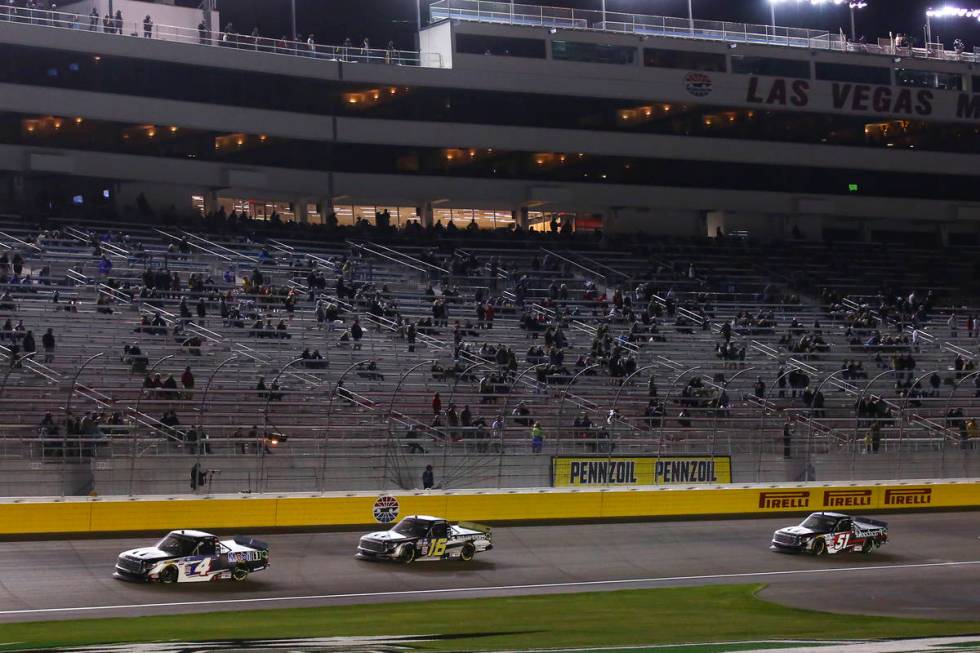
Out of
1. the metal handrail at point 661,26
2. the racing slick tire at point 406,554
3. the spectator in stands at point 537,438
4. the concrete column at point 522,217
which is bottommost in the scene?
the racing slick tire at point 406,554

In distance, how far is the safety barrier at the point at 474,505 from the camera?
97.5 ft

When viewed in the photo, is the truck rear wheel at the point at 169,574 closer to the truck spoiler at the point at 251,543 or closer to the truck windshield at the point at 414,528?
the truck spoiler at the point at 251,543

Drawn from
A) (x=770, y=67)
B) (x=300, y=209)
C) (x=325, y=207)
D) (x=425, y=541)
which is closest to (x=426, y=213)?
(x=325, y=207)

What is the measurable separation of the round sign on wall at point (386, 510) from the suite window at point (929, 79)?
4452 centimetres

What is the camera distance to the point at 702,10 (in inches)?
2872

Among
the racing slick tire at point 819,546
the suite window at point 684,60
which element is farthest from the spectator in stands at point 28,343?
the suite window at point 684,60

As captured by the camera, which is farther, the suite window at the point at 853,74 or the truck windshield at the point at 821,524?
the suite window at the point at 853,74

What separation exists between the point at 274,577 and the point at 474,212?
37137mm

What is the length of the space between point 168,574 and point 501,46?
38808mm

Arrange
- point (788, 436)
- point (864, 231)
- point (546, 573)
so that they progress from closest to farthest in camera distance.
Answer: point (546, 573)
point (788, 436)
point (864, 231)

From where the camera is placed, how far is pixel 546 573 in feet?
95.9

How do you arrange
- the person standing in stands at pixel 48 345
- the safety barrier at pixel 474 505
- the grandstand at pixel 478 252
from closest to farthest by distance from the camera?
the safety barrier at pixel 474 505 → the grandstand at pixel 478 252 → the person standing in stands at pixel 48 345

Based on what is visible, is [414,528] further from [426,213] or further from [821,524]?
[426,213]

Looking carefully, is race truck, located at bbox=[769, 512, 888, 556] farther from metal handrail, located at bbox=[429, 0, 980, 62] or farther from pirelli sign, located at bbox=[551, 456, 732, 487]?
metal handrail, located at bbox=[429, 0, 980, 62]
